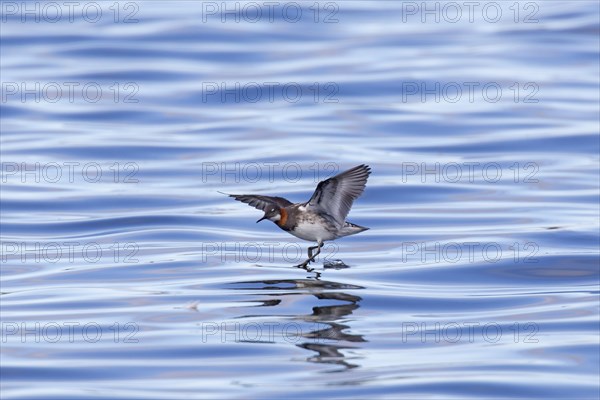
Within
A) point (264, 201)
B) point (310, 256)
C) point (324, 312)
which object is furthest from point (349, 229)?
point (324, 312)

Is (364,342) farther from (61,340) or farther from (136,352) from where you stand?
(61,340)

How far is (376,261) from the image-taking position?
17.1 meters

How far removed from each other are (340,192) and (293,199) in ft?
21.4

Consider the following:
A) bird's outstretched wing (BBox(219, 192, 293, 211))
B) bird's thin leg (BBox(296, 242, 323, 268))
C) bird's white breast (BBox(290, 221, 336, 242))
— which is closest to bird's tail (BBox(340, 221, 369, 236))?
bird's white breast (BBox(290, 221, 336, 242))

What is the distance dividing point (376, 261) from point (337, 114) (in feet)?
47.4

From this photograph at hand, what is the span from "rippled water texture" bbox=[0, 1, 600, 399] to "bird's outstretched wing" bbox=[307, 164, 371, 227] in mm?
819

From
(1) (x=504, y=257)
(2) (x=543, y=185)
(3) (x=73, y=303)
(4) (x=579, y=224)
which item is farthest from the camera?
(2) (x=543, y=185)

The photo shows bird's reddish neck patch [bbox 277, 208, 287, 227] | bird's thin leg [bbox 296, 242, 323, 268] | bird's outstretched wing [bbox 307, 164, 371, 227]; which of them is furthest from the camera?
bird's thin leg [bbox 296, 242, 323, 268]

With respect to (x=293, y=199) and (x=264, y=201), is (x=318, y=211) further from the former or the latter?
(x=293, y=199)

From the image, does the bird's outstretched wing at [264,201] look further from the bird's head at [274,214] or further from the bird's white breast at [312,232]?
the bird's white breast at [312,232]

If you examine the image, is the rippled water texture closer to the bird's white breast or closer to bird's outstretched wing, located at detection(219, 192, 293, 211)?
the bird's white breast

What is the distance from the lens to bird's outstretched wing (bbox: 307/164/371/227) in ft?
49.5

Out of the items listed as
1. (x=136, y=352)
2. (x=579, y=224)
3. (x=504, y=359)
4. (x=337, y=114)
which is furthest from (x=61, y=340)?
(x=337, y=114)

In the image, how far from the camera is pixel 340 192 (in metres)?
15.5
